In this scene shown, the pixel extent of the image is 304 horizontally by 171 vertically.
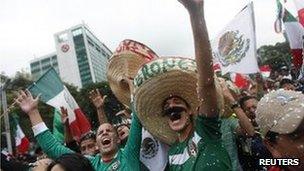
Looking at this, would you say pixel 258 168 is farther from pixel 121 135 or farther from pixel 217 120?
pixel 217 120

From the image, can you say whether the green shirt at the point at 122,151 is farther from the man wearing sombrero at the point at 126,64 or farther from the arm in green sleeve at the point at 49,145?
the man wearing sombrero at the point at 126,64

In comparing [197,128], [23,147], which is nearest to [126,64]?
[197,128]

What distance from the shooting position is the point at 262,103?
2371mm

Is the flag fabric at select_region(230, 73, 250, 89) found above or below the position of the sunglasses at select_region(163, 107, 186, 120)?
below

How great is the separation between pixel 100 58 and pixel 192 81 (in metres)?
129

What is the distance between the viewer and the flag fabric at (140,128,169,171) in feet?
12.9

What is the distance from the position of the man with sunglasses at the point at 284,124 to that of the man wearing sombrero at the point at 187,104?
0.35 m

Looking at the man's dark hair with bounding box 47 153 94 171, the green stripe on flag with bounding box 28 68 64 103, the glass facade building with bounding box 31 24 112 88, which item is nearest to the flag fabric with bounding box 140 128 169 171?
the man's dark hair with bounding box 47 153 94 171

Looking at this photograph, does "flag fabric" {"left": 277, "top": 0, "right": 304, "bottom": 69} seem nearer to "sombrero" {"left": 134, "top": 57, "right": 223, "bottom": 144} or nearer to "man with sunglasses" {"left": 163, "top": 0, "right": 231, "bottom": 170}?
"sombrero" {"left": 134, "top": 57, "right": 223, "bottom": 144}

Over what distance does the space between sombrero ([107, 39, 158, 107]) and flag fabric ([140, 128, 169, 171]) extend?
74 cm

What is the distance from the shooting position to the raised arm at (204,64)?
2588 mm

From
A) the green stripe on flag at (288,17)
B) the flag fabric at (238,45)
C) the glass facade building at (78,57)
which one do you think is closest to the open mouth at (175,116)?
the flag fabric at (238,45)

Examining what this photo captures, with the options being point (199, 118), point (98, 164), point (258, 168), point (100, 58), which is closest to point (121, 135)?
point (98, 164)

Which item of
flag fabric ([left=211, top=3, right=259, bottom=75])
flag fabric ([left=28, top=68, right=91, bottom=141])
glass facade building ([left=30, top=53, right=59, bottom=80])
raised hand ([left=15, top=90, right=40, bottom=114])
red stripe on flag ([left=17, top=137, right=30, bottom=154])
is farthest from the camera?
glass facade building ([left=30, top=53, right=59, bottom=80])
